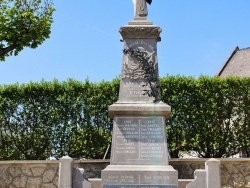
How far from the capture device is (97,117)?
16031 mm

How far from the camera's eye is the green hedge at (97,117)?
51.6ft

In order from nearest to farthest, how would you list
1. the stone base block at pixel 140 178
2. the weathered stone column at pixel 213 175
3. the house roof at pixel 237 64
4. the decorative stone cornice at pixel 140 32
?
the weathered stone column at pixel 213 175 < the stone base block at pixel 140 178 < the decorative stone cornice at pixel 140 32 < the house roof at pixel 237 64

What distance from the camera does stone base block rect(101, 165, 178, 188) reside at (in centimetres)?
902

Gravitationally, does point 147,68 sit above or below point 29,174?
above

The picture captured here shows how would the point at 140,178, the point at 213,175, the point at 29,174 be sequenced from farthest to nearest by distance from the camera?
the point at 29,174 → the point at 140,178 → the point at 213,175

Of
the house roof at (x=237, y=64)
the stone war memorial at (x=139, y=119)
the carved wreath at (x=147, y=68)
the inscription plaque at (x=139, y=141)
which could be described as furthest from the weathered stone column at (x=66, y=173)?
the house roof at (x=237, y=64)

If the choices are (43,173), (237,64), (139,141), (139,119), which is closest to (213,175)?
(139,141)

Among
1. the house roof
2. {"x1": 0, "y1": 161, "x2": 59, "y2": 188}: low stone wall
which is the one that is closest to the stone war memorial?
{"x1": 0, "y1": 161, "x2": 59, "y2": 188}: low stone wall

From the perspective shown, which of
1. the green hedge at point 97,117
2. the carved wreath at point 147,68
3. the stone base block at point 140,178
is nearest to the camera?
the stone base block at point 140,178

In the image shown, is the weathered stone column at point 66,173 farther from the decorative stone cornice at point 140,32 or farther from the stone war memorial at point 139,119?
the decorative stone cornice at point 140,32

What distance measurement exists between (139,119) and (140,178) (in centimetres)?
142

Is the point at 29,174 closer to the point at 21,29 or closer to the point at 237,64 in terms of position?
the point at 21,29

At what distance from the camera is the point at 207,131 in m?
15.9

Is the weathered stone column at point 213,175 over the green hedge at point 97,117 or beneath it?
beneath
